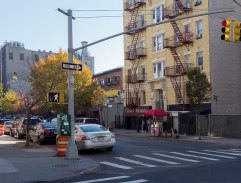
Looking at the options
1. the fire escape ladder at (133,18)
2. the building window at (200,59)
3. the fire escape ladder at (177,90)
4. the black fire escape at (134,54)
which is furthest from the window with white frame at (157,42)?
the building window at (200,59)

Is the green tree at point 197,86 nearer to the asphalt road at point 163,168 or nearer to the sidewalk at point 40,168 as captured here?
the asphalt road at point 163,168

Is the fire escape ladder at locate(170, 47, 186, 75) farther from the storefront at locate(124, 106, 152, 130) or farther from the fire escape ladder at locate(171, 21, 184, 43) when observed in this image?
the storefront at locate(124, 106, 152, 130)

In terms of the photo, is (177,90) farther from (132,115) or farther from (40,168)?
(40,168)

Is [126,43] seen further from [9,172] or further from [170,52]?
[9,172]

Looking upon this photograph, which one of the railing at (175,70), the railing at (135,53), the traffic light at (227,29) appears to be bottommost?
the traffic light at (227,29)

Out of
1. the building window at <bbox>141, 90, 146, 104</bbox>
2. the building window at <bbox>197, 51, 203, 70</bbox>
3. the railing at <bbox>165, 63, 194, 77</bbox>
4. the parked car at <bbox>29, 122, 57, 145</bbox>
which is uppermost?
the building window at <bbox>197, 51, 203, 70</bbox>

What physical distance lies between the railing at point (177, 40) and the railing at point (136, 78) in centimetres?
638

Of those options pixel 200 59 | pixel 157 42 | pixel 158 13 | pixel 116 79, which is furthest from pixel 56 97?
pixel 116 79

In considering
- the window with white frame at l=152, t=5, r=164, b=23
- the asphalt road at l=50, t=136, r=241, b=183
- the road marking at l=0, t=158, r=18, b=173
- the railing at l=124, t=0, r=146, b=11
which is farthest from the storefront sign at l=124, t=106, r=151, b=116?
the road marking at l=0, t=158, r=18, b=173

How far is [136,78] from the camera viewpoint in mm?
46688

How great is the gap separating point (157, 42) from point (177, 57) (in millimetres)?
5312

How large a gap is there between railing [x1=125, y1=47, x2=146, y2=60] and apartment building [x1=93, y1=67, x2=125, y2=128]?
19.1ft

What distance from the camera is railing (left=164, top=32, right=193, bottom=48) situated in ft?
122

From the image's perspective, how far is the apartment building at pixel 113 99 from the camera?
51594mm
